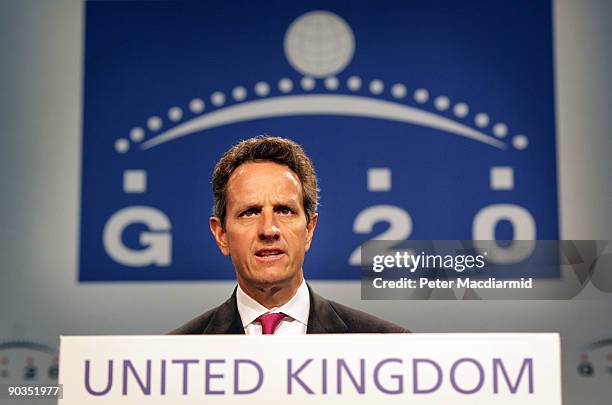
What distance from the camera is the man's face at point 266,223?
2.92 m

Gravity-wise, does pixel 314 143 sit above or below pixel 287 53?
below

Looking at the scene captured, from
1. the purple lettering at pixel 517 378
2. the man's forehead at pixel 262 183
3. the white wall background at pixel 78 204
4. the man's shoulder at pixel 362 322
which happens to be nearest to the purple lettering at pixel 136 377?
the purple lettering at pixel 517 378

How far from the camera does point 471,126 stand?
3.63 metres

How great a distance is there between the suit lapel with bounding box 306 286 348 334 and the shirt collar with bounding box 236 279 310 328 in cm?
2

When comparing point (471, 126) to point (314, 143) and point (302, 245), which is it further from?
point (302, 245)

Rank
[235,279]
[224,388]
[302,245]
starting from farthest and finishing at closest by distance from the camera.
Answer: [235,279]
[302,245]
[224,388]

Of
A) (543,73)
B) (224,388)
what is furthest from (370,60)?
(224,388)

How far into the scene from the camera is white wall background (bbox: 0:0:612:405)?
354 cm

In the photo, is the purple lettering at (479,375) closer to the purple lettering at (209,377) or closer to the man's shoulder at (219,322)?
the purple lettering at (209,377)

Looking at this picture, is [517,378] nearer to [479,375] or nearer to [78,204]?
[479,375]

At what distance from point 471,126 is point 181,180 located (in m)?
1.20

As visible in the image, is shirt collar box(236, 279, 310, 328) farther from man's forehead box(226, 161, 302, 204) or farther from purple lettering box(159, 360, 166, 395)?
purple lettering box(159, 360, 166, 395)

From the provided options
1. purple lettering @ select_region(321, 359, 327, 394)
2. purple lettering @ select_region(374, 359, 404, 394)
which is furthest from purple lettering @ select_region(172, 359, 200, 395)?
purple lettering @ select_region(374, 359, 404, 394)

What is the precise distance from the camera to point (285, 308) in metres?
2.97
